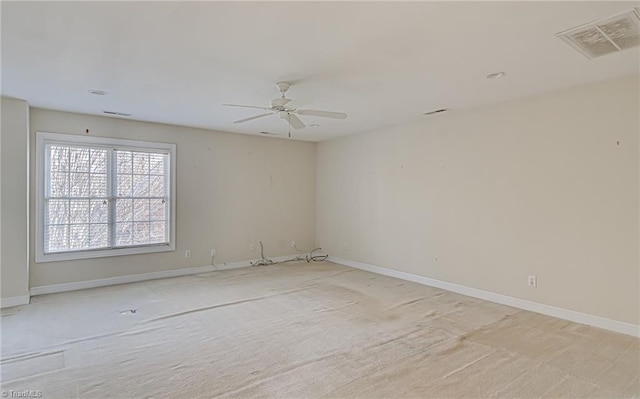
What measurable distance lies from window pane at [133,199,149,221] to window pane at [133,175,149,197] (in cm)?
11

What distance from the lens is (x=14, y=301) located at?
429cm

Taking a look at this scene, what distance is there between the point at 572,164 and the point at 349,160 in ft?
12.3

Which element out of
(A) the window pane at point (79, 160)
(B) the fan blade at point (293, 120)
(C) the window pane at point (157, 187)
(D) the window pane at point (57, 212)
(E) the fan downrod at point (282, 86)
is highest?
(E) the fan downrod at point (282, 86)

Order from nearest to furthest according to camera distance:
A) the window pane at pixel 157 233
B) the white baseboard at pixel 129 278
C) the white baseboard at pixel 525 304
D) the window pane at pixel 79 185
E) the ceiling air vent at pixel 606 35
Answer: the ceiling air vent at pixel 606 35 < the white baseboard at pixel 525 304 < the white baseboard at pixel 129 278 < the window pane at pixel 79 185 < the window pane at pixel 157 233

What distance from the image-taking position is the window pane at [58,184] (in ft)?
16.1

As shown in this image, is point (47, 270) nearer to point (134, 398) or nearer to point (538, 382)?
point (134, 398)

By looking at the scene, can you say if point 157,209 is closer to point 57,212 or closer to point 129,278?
point 129,278

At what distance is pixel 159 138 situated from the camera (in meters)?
5.77

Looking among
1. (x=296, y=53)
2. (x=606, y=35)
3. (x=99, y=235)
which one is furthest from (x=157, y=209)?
(x=606, y=35)

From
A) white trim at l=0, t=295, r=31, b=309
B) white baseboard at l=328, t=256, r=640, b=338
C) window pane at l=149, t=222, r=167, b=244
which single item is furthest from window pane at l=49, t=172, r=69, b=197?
white baseboard at l=328, t=256, r=640, b=338

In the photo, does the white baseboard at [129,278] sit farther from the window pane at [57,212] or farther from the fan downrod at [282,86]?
the fan downrod at [282,86]

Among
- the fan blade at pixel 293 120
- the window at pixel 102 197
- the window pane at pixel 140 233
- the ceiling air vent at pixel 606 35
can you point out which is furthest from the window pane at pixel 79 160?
the ceiling air vent at pixel 606 35

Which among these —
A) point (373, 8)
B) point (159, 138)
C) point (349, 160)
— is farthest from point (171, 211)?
point (373, 8)

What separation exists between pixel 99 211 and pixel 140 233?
0.67 m
